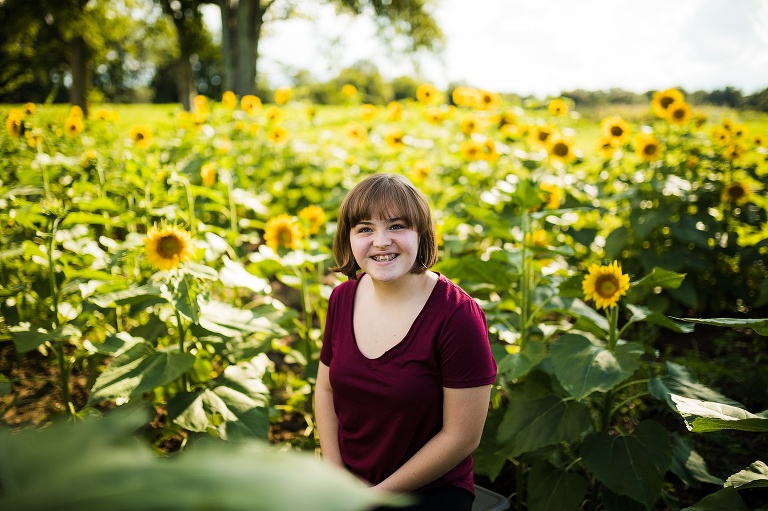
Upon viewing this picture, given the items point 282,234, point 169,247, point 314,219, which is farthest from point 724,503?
point 314,219

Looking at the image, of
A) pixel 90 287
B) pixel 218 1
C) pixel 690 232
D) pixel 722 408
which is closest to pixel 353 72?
pixel 218 1

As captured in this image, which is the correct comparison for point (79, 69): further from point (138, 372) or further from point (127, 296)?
point (138, 372)

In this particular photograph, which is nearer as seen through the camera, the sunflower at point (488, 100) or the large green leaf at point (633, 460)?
the large green leaf at point (633, 460)

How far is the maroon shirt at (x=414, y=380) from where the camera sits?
168 cm

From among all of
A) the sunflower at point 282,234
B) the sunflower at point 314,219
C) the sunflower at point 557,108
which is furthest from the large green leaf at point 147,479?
the sunflower at point 557,108

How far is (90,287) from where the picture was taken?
221 cm

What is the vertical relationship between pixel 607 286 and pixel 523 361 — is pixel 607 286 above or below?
above

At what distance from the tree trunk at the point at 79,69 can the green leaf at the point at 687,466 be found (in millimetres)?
12402

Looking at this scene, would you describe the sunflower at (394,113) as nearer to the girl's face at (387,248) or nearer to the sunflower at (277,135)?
the sunflower at (277,135)

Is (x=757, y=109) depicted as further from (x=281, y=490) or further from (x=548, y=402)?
(x=281, y=490)

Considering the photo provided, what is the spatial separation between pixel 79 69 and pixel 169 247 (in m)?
13.0

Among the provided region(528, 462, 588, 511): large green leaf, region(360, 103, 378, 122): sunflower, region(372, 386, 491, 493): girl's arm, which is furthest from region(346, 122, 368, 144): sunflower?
region(372, 386, 491, 493): girl's arm

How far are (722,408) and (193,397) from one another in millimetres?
1581

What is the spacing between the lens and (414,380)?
1.70 meters
